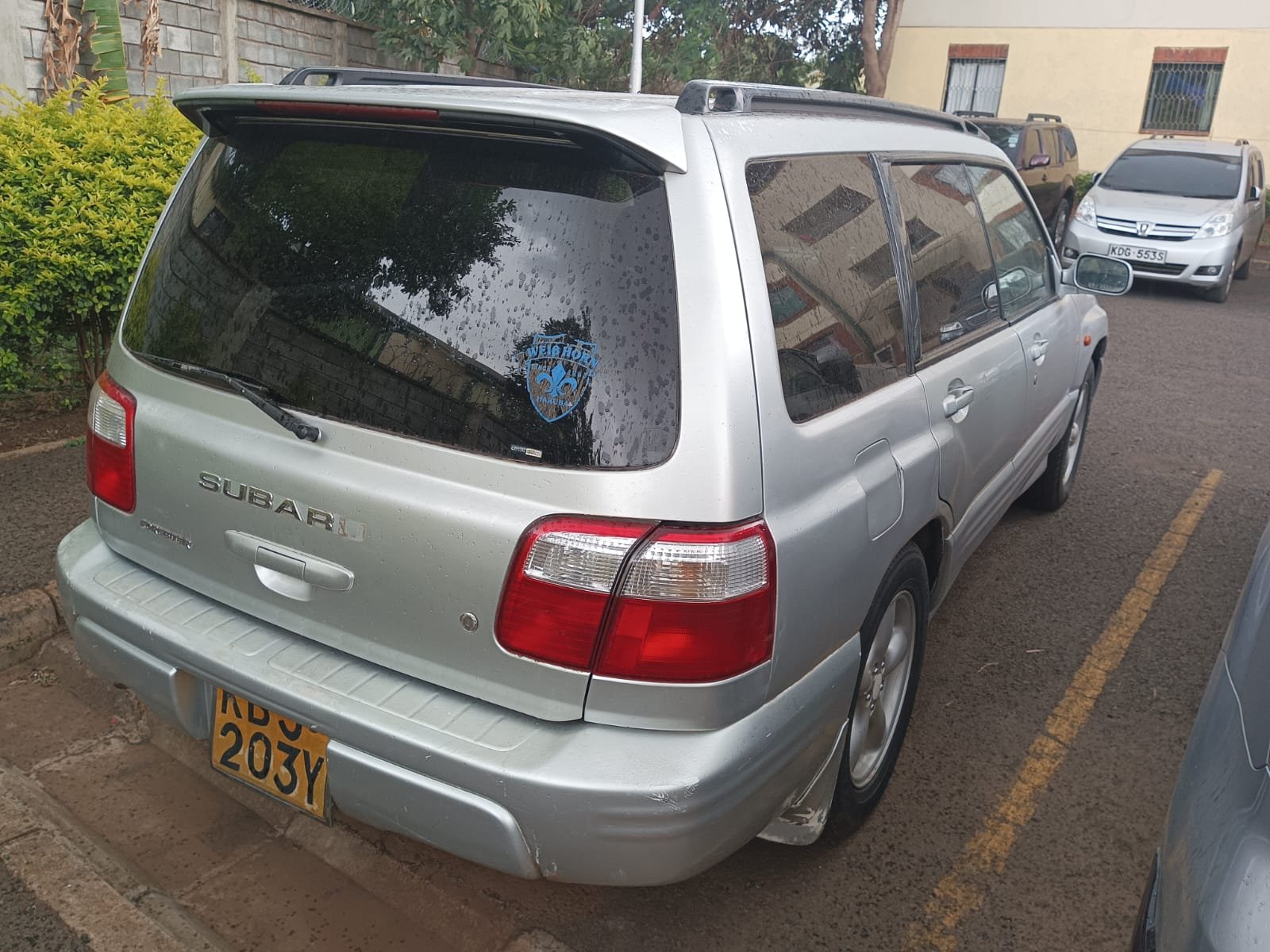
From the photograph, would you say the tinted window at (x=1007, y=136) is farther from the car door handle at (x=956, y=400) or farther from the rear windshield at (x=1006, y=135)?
the car door handle at (x=956, y=400)

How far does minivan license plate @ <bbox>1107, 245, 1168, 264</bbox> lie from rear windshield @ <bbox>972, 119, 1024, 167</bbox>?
186 cm

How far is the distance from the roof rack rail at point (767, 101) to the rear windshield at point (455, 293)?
0.25 meters

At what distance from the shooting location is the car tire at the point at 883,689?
2629 mm

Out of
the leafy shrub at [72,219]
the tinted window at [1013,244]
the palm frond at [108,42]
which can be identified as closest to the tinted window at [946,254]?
the tinted window at [1013,244]

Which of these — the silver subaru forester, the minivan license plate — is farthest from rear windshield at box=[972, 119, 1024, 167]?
the silver subaru forester

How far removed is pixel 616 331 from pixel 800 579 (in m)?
0.60

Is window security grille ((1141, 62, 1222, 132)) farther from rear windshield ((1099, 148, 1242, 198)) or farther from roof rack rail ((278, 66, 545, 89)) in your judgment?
roof rack rail ((278, 66, 545, 89))

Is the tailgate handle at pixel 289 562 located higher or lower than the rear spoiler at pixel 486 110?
lower

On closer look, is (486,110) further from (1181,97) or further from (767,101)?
(1181,97)

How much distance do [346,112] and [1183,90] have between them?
21.2m

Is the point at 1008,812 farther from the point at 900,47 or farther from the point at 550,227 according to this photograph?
the point at 900,47

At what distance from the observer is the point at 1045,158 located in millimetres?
13930

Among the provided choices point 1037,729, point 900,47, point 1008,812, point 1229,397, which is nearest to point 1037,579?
point 1037,729

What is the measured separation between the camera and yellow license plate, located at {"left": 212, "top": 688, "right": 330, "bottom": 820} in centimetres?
217
